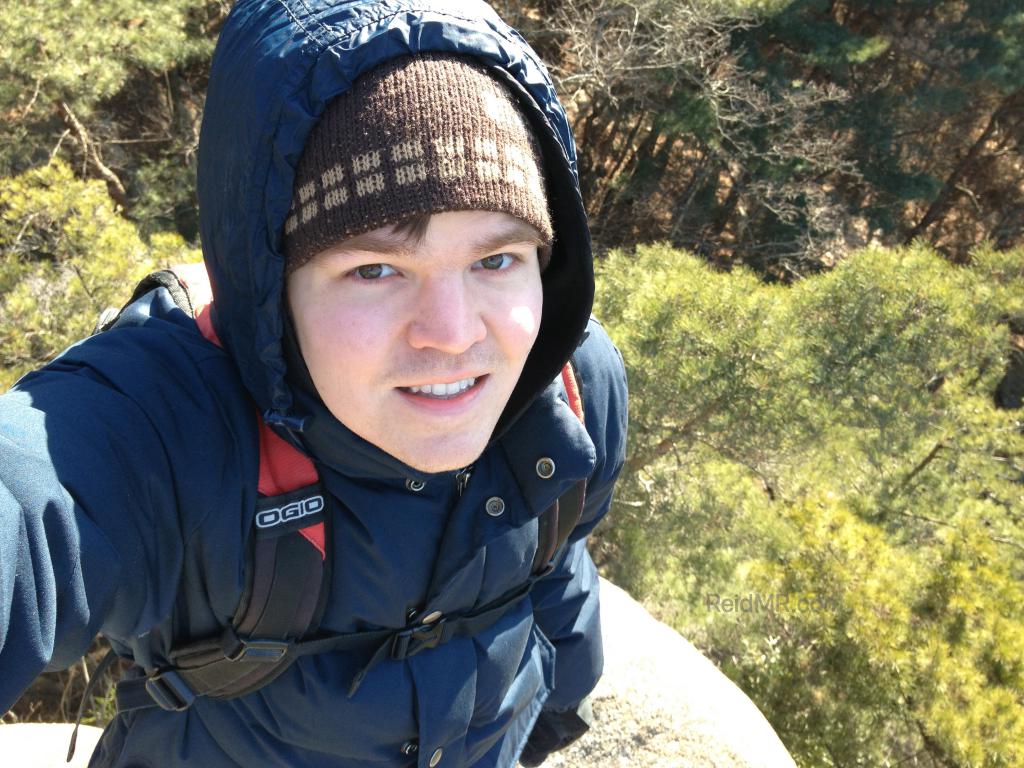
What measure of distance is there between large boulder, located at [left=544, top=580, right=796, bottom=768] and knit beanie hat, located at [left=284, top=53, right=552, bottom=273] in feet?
5.49

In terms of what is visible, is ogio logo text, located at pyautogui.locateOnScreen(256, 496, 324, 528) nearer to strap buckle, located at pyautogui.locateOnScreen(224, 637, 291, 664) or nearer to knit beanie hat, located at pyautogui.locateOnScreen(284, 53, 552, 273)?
strap buckle, located at pyautogui.locateOnScreen(224, 637, 291, 664)

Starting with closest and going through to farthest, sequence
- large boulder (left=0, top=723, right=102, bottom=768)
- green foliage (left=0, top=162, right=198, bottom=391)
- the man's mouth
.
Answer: the man's mouth < large boulder (left=0, top=723, right=102, bottom=768) < green foliage (left=0, top=162, right=198, bottom=391)

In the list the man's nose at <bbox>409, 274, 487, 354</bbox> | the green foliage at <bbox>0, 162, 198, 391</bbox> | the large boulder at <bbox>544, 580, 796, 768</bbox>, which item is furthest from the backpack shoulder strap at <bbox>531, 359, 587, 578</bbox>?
the green foliage at <bbox>0, 162, 198, 391</bbox>

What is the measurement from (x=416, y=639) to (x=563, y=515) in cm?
28

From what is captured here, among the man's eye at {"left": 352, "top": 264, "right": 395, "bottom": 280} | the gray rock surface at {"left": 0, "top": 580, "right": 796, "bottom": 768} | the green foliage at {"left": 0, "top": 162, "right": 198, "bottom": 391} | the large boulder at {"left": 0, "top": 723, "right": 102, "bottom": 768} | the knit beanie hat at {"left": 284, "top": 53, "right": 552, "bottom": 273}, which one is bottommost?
the large boulder at {"left": 0, "top": 723, "right": 102, "bottom": 768}

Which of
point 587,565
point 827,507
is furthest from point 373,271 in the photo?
point 827,507

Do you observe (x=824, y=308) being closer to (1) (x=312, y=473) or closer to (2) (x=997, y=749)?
(2) (x=997, y=749)

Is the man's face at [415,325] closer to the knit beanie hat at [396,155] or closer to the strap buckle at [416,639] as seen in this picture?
the knit beanie hat at [396,155]

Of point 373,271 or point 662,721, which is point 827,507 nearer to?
point 662,721

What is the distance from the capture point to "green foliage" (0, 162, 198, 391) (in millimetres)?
2865

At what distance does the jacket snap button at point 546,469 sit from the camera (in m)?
1.14

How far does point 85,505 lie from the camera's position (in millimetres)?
786

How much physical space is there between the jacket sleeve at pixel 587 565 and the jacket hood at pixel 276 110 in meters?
0.34

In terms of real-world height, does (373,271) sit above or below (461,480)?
above
